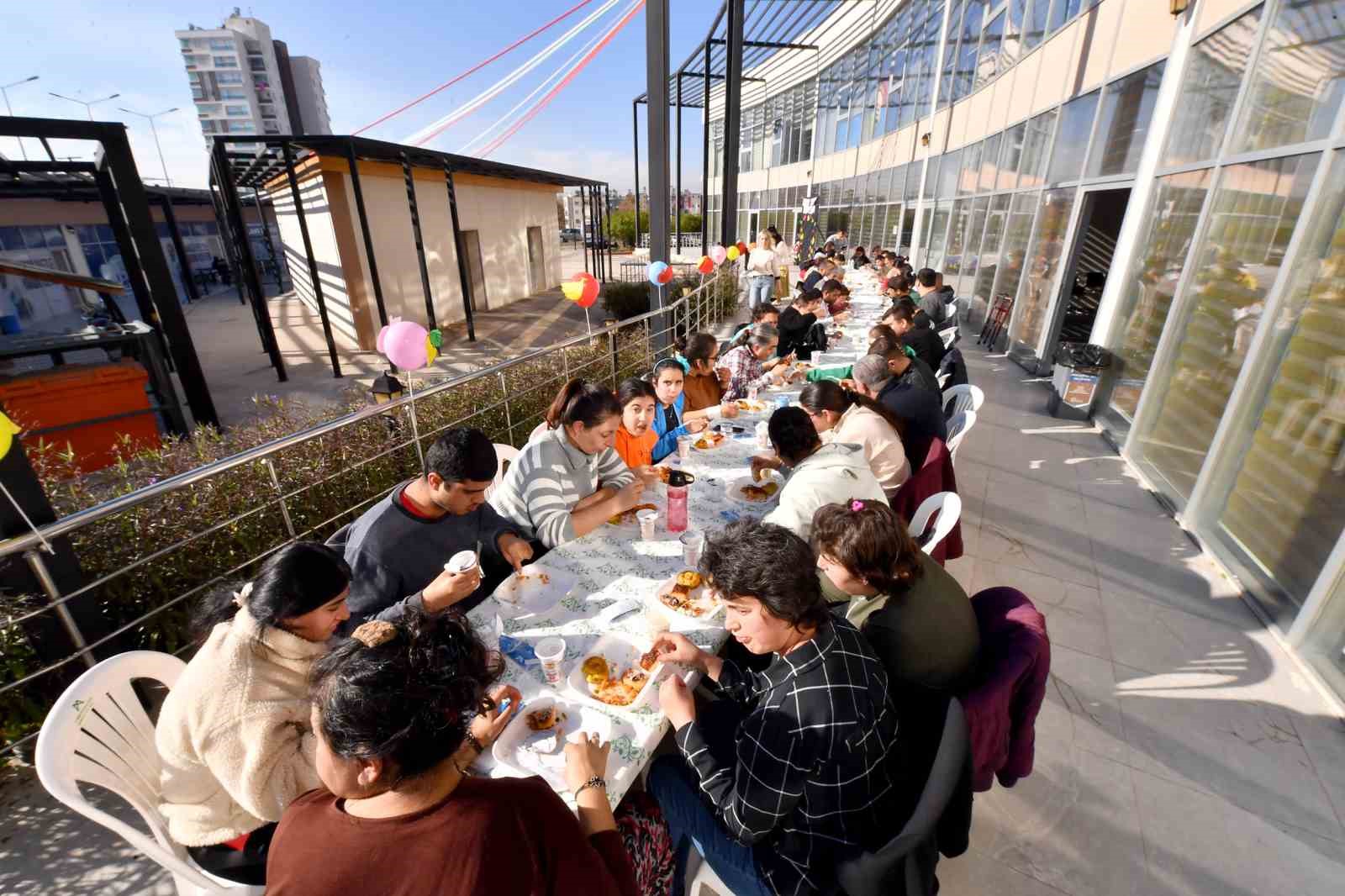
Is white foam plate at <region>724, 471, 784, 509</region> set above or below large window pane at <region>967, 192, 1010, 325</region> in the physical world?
below

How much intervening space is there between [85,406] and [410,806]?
25.2 ft

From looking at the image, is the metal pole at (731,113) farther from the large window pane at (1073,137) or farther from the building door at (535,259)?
the building door at (535,259)

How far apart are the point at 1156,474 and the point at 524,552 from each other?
5.49 m

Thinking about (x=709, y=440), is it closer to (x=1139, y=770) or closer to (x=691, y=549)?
(x=691, y=549)

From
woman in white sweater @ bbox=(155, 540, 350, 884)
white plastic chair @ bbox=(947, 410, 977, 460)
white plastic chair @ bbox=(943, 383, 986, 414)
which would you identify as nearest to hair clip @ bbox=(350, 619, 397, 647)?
woman in white sweater @ bbox=(155, 540, 350, 884)

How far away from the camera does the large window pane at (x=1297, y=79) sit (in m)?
3.33

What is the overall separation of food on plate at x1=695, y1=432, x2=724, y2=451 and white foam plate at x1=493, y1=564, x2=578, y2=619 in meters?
1.60

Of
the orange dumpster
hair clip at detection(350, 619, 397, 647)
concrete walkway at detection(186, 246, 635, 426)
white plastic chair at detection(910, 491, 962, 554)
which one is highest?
hair clip at detection(350, 619, 397, 647)

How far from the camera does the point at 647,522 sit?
98.6 inches

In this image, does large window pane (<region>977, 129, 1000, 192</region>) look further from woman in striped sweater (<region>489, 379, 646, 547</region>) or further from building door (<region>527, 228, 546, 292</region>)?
building door (<region>527, 228, 546, 292</region>)

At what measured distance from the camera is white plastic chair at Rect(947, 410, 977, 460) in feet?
12.3

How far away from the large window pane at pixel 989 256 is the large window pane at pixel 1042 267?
5.07 ft

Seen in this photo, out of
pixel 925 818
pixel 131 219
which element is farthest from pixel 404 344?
pixel 131 219

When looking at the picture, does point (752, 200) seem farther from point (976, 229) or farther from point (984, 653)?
point (984, 653)
